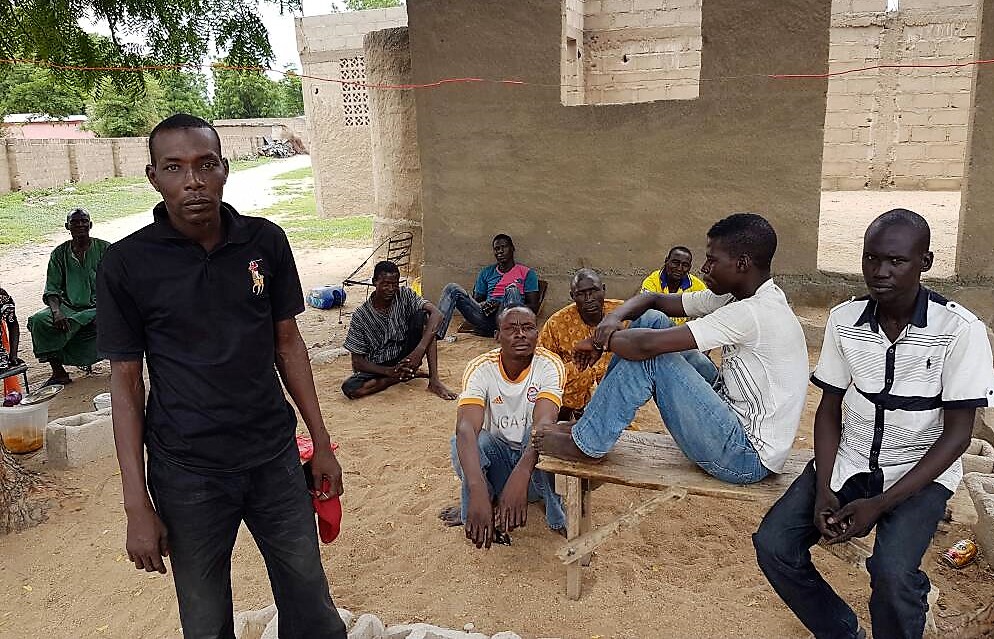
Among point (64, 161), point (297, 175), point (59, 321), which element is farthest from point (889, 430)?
point (297, 175)

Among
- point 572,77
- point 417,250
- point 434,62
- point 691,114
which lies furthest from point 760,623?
point 572,77

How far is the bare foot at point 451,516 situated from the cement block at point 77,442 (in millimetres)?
2116

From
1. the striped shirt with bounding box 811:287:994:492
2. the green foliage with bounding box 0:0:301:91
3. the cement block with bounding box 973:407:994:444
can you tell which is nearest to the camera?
the striped shirt with bounding box 811:287:994:492

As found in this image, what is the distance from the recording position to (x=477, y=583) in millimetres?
3422

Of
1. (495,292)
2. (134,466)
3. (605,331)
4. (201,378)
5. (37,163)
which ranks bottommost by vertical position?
(495,292)

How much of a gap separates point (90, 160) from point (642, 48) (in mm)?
17997

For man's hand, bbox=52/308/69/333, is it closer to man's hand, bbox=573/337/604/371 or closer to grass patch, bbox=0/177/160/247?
man's hand, bbox=573/337/604/371

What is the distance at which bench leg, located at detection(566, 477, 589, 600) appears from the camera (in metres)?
3.20

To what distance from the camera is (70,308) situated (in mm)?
6453

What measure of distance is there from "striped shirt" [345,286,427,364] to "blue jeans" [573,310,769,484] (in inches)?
123

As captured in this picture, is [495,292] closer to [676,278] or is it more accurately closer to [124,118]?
[676,278]

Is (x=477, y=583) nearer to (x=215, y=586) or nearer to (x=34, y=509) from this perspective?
(x=215, y=586)

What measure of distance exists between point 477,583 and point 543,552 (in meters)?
0.37

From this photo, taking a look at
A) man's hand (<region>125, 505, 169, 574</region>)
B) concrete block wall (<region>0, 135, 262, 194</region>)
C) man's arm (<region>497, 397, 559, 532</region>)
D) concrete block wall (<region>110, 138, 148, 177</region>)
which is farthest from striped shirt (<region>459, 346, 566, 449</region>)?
concrete block wall (<region>110, 138, 148, 177</region>)
